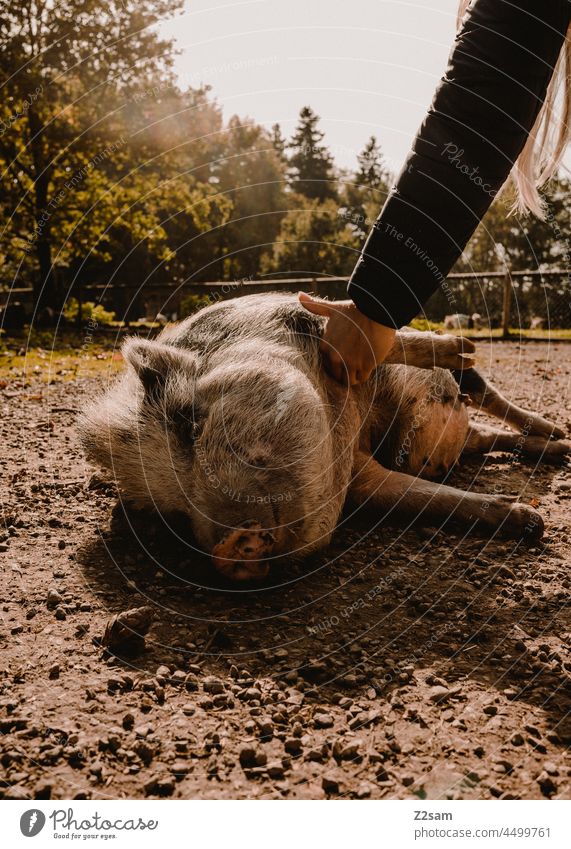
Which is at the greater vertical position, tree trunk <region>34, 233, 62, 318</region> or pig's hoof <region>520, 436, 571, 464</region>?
tree trunk <region>34, 233, 62, 318</region>

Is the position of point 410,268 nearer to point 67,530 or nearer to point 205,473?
point 205,473

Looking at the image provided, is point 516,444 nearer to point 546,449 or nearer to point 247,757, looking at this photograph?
point 546,449

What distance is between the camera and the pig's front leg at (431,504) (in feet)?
14.8

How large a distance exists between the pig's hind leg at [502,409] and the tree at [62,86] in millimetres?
10902

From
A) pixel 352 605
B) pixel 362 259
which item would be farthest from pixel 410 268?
pixel 352 605

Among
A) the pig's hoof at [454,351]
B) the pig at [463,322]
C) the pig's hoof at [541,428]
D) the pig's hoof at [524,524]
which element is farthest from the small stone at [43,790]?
the pig at [463,322]

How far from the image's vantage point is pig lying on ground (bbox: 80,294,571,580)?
143 inches

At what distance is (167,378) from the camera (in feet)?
14.1

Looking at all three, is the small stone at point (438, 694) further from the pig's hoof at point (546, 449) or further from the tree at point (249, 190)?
the tree at point (249, 190)

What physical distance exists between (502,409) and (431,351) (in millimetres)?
2176

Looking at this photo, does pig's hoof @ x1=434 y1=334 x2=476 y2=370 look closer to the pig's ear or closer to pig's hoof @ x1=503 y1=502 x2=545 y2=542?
pig's hoof @ x1=503 y1=502 x2=545 y2=542

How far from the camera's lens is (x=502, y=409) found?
21.8ft

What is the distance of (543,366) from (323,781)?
38.6ft

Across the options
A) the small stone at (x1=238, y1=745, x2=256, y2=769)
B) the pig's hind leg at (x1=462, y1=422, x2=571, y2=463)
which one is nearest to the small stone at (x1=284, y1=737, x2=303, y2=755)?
the small stone at (x1=238, y1=745, x2=256, y2=769)
